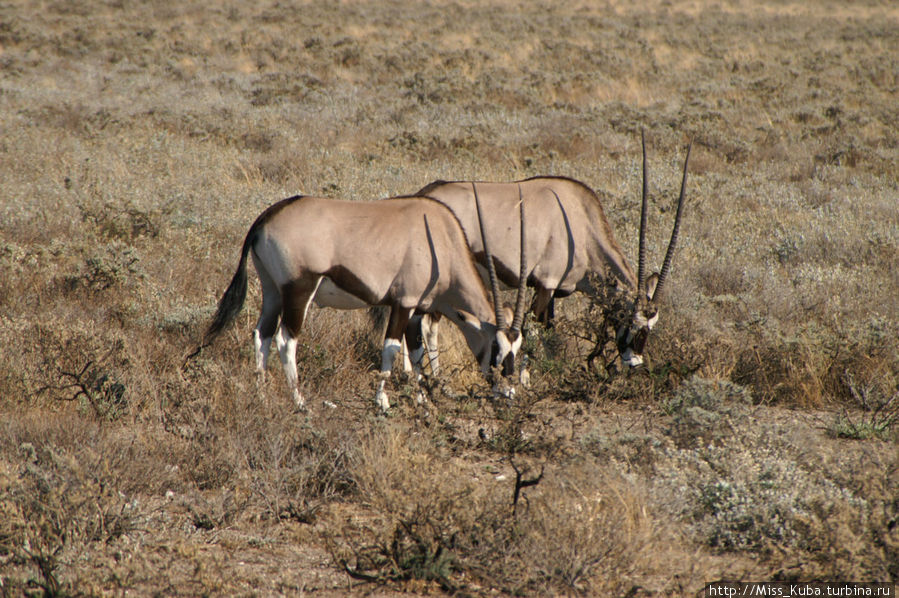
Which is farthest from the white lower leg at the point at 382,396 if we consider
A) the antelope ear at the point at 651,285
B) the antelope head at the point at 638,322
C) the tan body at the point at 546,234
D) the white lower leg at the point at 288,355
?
the antelope ear at the point at 651,285

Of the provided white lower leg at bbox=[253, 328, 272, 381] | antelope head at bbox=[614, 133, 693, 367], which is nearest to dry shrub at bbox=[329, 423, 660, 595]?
white lower leg at bbox=[253, 328, 272, 381]

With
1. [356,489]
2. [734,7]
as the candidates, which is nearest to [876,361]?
[356,489]

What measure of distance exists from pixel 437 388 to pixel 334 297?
43.3 inches

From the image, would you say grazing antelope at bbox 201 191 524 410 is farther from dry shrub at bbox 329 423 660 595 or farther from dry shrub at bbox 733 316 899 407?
dry shrub at bbox 733 316 899 407

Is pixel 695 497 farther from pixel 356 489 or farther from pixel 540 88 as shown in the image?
pixel 540 88

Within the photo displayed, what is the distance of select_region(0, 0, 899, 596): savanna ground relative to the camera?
4.17 m

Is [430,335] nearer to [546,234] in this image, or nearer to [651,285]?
[546,234]

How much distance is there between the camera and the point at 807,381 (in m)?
6.75

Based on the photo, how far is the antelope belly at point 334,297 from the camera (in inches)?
253

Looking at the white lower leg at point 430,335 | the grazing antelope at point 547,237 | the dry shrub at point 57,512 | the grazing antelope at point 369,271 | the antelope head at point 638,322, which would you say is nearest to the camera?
the dry shrub at point 57,512

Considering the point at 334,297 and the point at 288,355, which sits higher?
the point at 334,297

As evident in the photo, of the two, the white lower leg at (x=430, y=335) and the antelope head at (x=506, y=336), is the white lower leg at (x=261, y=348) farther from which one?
the antelope head at (x=506, y=336)

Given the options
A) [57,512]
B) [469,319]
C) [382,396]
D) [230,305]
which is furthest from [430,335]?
[57,512]

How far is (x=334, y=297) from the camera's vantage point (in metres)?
6.52
